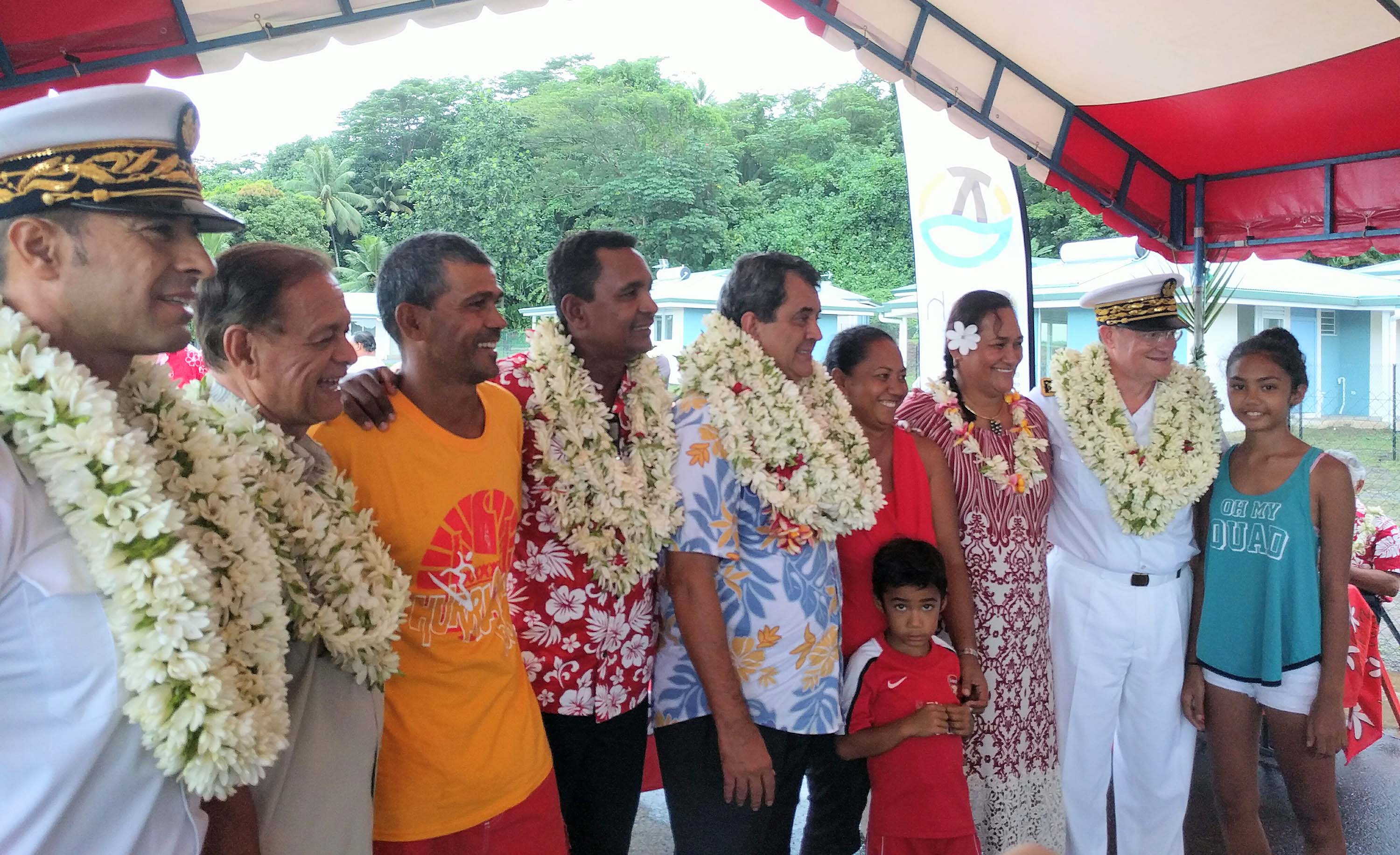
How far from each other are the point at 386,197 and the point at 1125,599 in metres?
35.7

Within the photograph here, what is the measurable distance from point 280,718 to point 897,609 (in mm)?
1893

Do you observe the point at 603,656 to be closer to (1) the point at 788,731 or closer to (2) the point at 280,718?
(1) the point at 788,731

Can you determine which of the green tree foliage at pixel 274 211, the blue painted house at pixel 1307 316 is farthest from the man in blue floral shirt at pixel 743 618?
the green tree foliage at pixel 274 211

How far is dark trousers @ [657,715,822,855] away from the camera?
2.54 m

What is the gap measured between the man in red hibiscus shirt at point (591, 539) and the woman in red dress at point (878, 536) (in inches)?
28.5

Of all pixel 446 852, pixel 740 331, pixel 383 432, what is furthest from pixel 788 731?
pixel 383 432

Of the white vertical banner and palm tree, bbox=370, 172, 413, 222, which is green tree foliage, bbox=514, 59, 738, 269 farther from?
the white vertical banner

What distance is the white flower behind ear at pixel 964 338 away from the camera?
10.9ft

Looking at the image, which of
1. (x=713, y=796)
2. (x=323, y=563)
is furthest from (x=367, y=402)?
(x=713, y=796)

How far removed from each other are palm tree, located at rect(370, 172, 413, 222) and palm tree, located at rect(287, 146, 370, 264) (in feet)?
1.86

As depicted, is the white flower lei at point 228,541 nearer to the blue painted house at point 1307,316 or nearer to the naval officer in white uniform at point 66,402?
the naval officer in white uniform at point 66,402

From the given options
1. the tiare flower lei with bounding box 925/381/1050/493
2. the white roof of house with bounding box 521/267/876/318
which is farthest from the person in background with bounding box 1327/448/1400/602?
the white roof of house with bounding box 521/267/876/318

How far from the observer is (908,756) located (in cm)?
285

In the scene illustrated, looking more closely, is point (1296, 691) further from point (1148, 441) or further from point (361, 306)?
point (361, 306)
